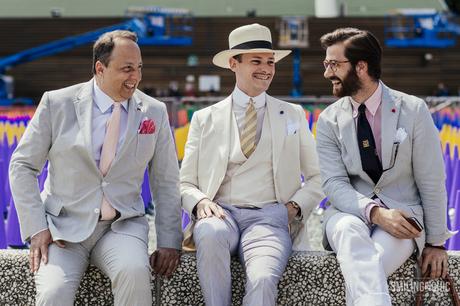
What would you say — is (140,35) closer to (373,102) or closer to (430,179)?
(373,102)

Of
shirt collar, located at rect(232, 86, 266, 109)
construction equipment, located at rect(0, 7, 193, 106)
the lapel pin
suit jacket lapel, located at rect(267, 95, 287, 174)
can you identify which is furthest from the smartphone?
construction equipment, located at rect(0, 7, 193, 106)

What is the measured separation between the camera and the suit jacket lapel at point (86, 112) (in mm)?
3525

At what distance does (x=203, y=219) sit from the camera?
363 cm

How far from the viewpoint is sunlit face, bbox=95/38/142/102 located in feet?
11.6

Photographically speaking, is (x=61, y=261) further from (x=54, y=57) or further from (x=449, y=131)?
(x=54, y=57)

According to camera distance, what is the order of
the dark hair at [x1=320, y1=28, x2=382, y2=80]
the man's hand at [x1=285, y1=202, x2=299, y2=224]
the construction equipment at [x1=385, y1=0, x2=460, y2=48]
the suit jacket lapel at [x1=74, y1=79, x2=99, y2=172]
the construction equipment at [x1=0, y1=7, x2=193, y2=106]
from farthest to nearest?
1. the construction equipment at [x1=385, y1=0, x2=460, y2=48]
2. the construction equipment at [x1=0, y1=7, x2=193, y2=106]
3. the man's hand at [x1=285, y1=202, x2=299, y2=224]
4. the dark hair at [x1=320, y1=28, x2=382, y2=80]
5. the suit jacket lapel at [x1=74, y1=79, x2=99, y2=172]

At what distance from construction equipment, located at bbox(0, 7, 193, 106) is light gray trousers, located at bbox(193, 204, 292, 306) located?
2545 cm

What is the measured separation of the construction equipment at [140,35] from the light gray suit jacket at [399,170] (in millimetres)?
25444

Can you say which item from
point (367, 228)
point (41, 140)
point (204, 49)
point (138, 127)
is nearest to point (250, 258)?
point (367, 228)

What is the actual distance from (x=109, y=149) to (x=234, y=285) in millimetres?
879

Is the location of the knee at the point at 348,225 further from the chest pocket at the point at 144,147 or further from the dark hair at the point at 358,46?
the chest pocket at the point at 144,147

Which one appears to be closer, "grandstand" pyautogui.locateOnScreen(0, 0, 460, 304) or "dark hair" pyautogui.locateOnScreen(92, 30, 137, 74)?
"dark hair" pyautogui.locateOnScreen(92, 30, 137, 74)

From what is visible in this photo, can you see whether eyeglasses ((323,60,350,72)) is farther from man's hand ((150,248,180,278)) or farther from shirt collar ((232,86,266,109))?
man's hand ((150,248,180,278))

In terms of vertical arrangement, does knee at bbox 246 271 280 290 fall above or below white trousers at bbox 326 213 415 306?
below
